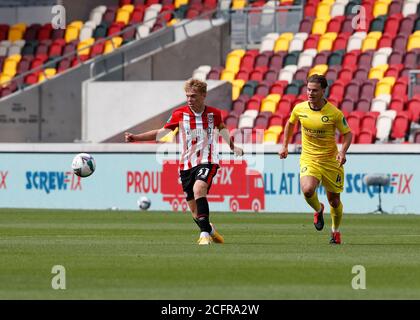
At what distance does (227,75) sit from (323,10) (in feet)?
10.5

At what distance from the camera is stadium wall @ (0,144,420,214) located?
26.6 meters

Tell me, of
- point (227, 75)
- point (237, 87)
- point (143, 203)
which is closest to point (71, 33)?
point (227, 75)

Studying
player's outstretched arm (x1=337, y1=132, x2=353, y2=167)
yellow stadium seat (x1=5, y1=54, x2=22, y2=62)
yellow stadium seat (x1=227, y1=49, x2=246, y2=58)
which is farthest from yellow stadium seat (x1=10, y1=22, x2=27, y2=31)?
player's outstretched arm (x1=337, y1=132, x2=353, y2=167)

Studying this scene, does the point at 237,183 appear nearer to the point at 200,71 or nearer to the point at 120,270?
the point at 200,71

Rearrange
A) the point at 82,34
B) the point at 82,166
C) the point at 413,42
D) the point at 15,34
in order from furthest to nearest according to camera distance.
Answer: the point at 15,34 < the point at 82,34 < the point at 413,42 < the point at 82,166

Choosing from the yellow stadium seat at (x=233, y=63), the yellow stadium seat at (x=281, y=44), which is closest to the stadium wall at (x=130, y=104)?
the yellow stadium seat at (x=233, y=63)

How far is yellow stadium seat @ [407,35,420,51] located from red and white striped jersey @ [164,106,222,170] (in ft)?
55.9

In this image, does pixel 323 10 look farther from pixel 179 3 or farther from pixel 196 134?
pixel 196 134

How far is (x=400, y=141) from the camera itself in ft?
95.7

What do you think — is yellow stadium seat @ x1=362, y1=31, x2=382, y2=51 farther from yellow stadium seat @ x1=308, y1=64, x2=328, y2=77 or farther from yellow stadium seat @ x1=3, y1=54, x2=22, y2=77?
yellow stadium seat @ x1=3, y1=54, x2=22, y2=77

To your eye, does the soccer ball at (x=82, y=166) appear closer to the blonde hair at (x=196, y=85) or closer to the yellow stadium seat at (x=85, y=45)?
the blonde hair at (x=196, y=85)

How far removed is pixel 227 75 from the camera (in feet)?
115

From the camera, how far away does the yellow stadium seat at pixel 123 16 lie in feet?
128

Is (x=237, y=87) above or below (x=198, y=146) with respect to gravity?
above
